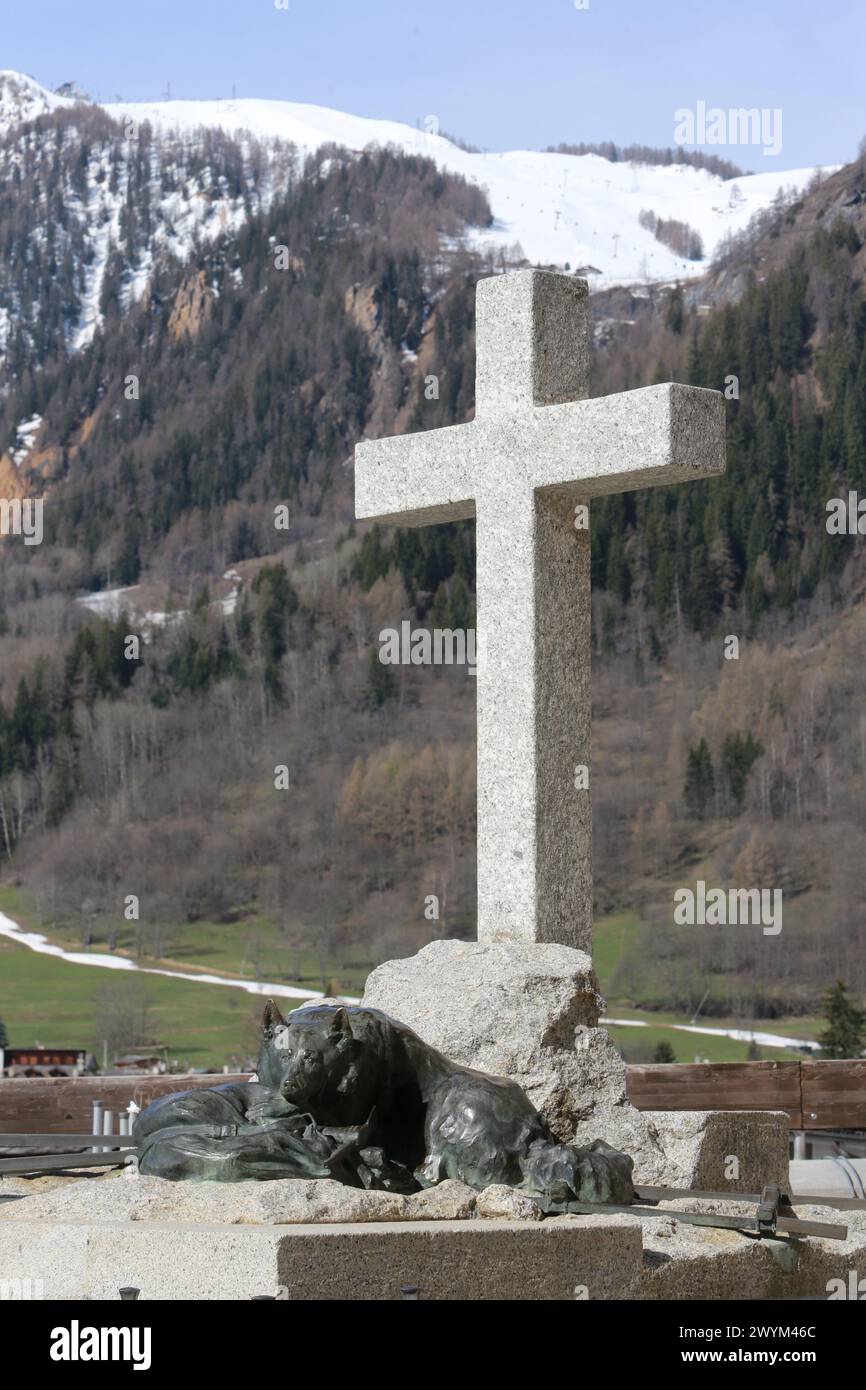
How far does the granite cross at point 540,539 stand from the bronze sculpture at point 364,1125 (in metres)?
1.90

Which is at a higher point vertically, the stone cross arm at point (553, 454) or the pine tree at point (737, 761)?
the pine tree at point (737, 761)

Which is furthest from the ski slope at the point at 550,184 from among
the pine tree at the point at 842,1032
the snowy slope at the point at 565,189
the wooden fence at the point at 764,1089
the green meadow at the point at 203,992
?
the wooden fence at the point at 764,1089

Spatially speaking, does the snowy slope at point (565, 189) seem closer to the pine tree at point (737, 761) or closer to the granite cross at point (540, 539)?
the pine tree at point (737, 761)

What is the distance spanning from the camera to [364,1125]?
6.40 metres

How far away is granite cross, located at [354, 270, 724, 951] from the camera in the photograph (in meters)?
8.46

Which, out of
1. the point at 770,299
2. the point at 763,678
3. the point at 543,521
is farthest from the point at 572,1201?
the point at 770,299

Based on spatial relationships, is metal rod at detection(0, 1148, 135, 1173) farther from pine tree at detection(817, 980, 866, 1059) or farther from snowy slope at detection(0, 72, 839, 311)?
snowy slope at detection(0, 72, 839, 311)

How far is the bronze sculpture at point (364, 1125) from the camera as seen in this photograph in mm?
6172

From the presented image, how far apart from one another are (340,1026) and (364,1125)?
1.02 feet

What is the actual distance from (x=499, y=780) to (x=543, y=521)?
1.03 meters

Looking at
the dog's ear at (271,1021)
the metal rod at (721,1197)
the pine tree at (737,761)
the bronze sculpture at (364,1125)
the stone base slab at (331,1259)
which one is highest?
the pine tree at (737,761)

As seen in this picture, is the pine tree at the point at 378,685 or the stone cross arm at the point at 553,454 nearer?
the stone cross arm at the point at 553,454

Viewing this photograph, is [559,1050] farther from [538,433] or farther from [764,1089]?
[764,1089]
